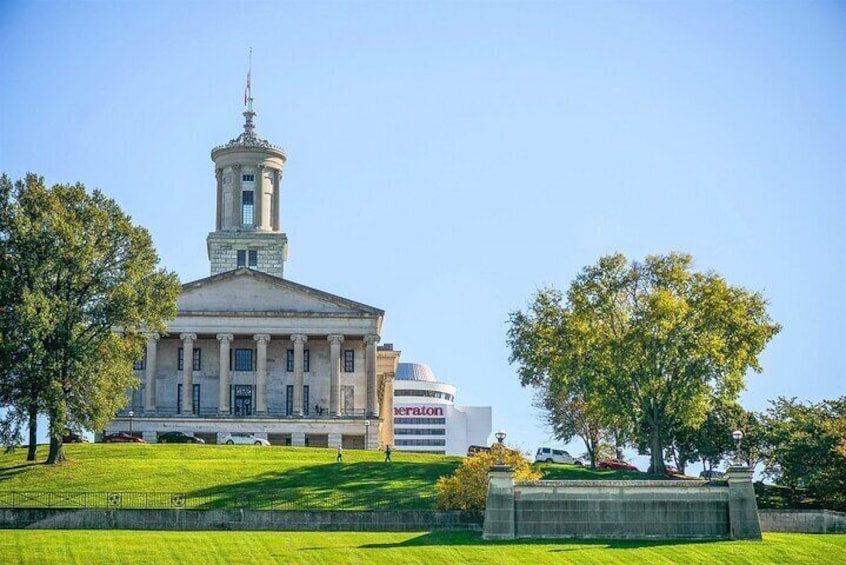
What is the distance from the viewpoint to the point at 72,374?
80125mm

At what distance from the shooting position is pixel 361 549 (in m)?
55.5

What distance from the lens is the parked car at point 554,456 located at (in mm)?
106431

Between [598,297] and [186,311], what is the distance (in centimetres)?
3723

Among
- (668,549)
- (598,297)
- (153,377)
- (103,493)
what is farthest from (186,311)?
(668,549)

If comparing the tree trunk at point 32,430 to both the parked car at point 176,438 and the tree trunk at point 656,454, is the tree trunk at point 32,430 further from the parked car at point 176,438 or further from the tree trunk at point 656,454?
the tree trunk at point 656,454

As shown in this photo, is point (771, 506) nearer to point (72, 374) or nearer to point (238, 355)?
point (72, 374)

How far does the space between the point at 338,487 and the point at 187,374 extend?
40.6 m

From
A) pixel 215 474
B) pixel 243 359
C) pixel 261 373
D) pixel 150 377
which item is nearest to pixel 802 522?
pixel 215 474

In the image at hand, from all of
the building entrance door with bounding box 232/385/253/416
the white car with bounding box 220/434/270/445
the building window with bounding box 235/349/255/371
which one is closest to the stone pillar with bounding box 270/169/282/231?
the building window with bounding box 235/349/255/371

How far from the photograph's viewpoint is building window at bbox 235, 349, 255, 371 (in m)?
121

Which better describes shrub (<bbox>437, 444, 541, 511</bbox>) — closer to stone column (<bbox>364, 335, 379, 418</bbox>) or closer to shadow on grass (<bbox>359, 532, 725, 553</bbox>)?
shadow on grass (<bbox>359, 532, 725, 553</bbox>)

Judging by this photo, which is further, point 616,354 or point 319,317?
point 319,317

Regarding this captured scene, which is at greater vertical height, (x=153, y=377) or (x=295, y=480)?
(x=153, y=377)

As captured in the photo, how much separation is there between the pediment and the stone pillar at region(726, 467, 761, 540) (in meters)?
61.6
